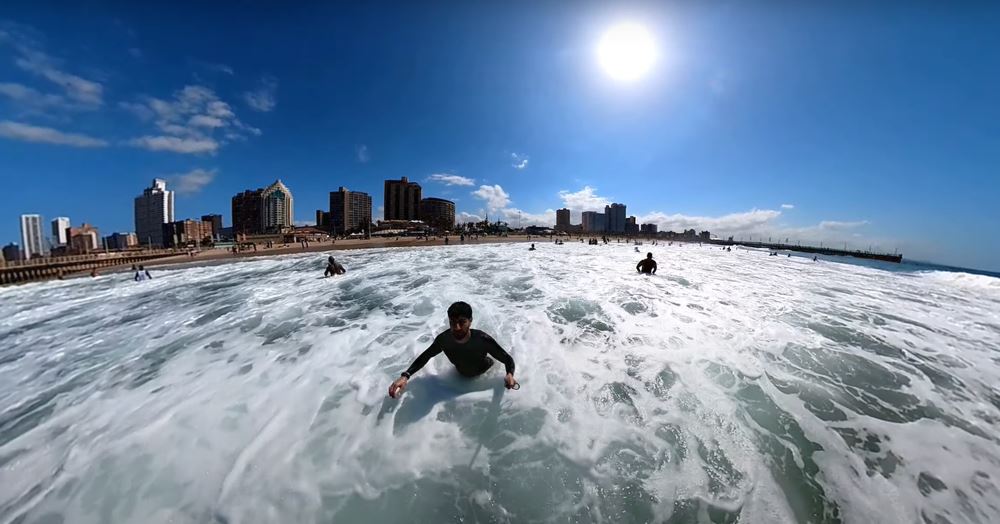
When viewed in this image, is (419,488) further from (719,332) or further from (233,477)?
(719,332)

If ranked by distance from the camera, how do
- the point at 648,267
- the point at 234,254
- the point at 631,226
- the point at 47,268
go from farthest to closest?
1. the point at 631,226
2. the point at 234,254
3. the point at 47,268
4. the point at 648,267

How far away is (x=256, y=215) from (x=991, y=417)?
146885mm

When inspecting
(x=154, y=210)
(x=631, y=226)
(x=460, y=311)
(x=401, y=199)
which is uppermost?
(x=401, y=199)

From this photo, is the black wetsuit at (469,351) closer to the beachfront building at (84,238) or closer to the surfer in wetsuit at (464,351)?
the surfer in wetsuit at (464,351)

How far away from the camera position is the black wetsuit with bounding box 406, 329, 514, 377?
4.19 metres

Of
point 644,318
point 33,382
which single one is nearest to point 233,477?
point 33,382

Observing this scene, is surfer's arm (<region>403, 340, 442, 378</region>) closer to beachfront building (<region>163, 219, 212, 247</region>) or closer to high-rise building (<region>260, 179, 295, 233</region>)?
high-rise building (<region>260, 179, 295, 233</region>)

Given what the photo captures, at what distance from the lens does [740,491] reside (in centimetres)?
284

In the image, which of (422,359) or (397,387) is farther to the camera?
(422,359)

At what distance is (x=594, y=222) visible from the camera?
159 metres

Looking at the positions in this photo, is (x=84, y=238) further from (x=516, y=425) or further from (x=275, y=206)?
(x=516, y=425)

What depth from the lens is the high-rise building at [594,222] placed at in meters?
159

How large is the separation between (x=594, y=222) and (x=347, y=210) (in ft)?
387

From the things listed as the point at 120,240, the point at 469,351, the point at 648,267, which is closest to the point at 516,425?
the point at 469,351
